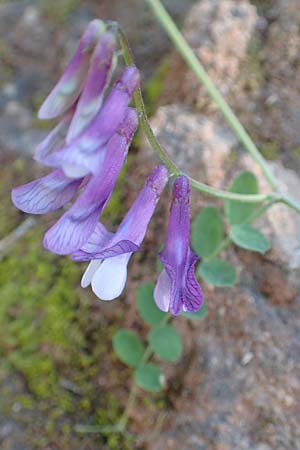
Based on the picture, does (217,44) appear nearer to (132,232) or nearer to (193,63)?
(193,63)

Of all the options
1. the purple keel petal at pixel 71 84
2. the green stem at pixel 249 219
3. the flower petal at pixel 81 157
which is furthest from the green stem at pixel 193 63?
the flower petal at pixel 81 157

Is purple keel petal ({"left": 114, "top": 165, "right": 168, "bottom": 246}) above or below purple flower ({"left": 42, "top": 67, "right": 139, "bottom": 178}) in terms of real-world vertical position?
below

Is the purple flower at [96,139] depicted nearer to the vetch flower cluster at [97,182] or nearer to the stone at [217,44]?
the vetch flower cluster at [97,182]

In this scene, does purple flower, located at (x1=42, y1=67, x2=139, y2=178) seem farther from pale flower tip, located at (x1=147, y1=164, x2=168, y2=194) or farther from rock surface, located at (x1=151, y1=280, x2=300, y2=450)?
rock surface, located at (x1=151, y1=280, x2=300, y2=450)

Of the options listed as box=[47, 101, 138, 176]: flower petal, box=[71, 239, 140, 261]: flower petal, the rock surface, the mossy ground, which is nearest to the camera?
box=[47, 101, 138, 176]: flower petal

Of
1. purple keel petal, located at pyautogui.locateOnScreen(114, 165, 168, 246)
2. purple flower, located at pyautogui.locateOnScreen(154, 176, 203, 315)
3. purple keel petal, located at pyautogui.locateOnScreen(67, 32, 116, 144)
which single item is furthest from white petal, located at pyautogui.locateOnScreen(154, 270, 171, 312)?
purple keel petal, located at pyautogui.locateOnScreen(67, 32, 116, 144)

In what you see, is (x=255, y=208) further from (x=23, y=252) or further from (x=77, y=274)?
(x=23, y=252)
